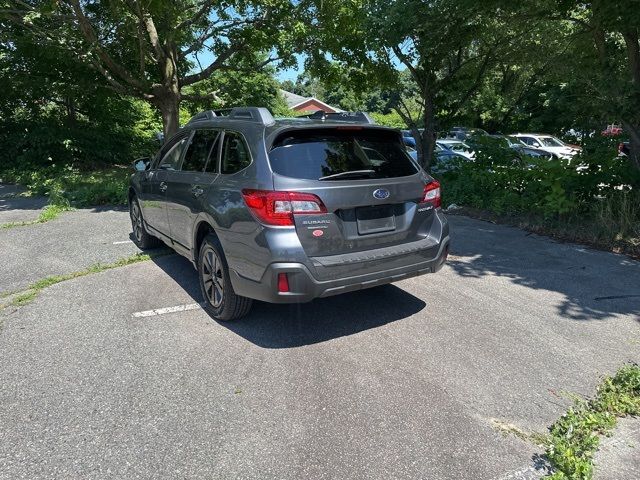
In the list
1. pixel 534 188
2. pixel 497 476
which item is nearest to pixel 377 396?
pixel 497 476

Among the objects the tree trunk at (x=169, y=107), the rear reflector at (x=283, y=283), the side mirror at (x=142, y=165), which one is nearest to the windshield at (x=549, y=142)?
the tree trunk at (x=169, y=107)

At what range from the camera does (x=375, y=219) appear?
358 cm

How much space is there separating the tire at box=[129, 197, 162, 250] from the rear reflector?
139 inches

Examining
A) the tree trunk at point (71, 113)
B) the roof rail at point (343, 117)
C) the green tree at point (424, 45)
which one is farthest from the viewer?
the tree trunk at point (71, 113)

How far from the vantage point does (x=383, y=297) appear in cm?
457

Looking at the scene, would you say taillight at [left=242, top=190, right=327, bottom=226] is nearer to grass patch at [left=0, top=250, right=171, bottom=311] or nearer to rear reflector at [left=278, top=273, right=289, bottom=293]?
rear reflector at [left=278, top=273, right=289, bottom=293]

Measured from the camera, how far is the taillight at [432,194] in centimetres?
394

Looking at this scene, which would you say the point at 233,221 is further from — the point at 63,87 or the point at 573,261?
the point at 63,87

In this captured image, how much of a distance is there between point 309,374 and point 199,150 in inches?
100

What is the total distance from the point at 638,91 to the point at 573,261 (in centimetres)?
284

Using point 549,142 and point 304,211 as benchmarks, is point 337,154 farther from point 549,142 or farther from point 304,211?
point 549,142

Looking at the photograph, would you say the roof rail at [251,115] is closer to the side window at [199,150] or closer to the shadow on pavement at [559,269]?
the side window at [199,150]

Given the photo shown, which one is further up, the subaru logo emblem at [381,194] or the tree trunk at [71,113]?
the tree trunk at [71,113]

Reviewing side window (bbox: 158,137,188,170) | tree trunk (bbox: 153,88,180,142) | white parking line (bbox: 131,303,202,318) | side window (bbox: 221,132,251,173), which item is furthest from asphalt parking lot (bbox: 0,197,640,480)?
tree trunk (bbox: 153,88,180,142)
